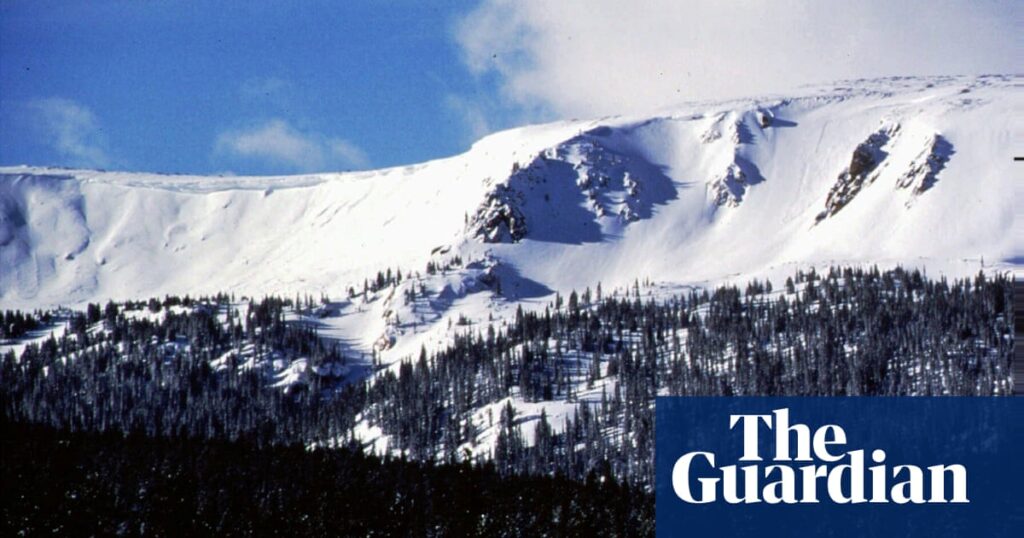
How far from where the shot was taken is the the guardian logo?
2879 inches

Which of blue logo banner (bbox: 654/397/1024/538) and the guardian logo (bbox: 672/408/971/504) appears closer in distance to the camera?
the guardian logo (bbox: 672/408/971/504)

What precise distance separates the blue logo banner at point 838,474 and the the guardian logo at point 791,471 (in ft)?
0.38

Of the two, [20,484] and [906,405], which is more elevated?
[906,405]

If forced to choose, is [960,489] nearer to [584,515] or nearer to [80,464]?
[584,515]

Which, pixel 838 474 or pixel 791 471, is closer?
pixel 791 471

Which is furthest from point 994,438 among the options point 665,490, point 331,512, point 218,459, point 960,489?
point 218,459

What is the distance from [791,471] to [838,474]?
10667 millimetres

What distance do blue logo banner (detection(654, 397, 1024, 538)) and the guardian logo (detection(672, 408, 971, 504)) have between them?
117 millimetres

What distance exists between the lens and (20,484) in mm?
113125

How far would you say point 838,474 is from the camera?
3216 inches

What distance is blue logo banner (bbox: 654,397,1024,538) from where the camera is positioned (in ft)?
253

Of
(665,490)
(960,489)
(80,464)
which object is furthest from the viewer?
(80,464)

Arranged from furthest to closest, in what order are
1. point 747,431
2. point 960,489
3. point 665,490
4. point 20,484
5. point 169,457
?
point 169,457, point 20,484, point 665,490, point 960,489, point 747,431

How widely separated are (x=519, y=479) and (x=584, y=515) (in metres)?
26.4
